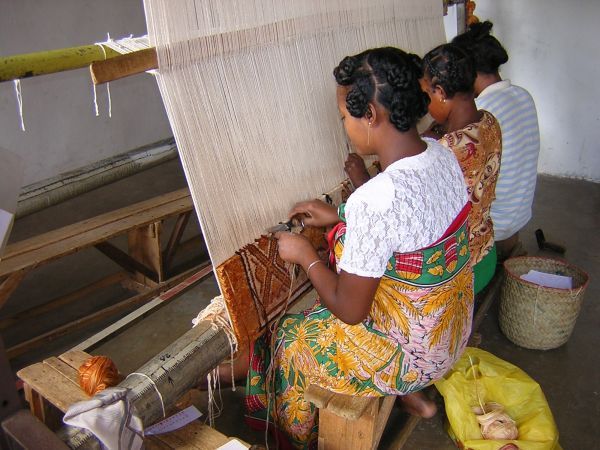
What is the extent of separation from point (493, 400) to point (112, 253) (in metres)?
2.30

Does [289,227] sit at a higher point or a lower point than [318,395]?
higher

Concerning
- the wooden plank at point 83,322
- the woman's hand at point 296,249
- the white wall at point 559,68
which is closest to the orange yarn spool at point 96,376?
the woman's hand at point 296,249

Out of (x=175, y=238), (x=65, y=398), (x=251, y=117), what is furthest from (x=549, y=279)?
(x=65, y=398)

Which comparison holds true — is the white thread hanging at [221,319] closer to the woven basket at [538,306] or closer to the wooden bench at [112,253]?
the wooden bench at [112,253]

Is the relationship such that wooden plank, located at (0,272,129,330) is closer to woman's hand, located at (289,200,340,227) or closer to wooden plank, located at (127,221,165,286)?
wooden plank, located at (127,221,165,286)

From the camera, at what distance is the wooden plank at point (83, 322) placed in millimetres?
2986

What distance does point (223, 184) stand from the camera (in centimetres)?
159

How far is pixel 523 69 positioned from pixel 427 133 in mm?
2569

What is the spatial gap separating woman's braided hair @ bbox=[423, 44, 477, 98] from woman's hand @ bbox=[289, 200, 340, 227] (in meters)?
0.71

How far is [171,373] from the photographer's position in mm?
1511

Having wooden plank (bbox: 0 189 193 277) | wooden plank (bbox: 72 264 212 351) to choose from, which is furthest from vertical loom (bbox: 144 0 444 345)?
wooden plank (bbox: 0 189 193 277)

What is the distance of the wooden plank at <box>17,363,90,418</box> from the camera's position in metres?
1.55

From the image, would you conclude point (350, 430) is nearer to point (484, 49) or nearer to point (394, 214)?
point (394, 214)

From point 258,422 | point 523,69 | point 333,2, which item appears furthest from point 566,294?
point 523,69
